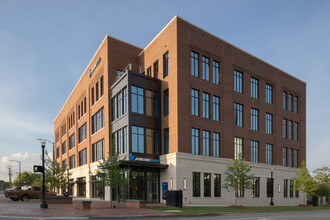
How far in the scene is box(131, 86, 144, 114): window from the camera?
36312 mm

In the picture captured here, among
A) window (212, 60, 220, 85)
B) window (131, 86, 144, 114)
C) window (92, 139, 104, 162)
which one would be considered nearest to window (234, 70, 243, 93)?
window (212, 60, 220, 85)

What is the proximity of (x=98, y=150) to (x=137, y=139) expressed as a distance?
13.3 metres

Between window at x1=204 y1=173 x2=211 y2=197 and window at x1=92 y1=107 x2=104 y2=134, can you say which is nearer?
window at x1=204 y1=173 x2=211 y2=197

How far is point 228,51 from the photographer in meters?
41.4

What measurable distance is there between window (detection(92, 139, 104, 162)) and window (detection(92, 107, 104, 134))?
2.12 m

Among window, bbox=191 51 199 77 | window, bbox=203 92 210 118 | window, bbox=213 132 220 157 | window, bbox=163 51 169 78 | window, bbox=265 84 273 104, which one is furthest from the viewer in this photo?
window, bbox=265 84 273 104

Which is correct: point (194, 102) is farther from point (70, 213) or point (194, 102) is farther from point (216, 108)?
point (70, 213)

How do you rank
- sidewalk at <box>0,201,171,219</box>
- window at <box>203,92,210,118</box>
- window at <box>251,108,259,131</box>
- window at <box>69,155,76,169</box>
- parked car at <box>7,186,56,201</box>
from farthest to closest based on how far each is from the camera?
window at <box>69,155,76,169</box>
window at <box>251,108,259,131</box>
window at <box>203,92,210,118</box>
parked car at <box>7,186,56,201</box>
sidewalk at <box>0,201,171,219</box>

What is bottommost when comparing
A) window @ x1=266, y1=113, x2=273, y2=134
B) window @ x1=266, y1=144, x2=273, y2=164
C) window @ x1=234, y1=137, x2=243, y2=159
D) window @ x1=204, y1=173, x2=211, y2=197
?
window @ x1=204, y1=173, x2=211, y2=197

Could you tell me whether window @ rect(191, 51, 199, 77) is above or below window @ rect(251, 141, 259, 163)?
above

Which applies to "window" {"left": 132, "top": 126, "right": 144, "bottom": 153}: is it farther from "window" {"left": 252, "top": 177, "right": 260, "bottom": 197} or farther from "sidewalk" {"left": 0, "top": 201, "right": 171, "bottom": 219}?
"window" {"left": 252, "top": 177, "right": 260, "bottom": 197}

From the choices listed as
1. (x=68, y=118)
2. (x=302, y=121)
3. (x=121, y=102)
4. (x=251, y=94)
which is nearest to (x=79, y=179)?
(x=68, y=118)

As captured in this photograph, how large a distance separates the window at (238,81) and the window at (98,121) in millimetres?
18757

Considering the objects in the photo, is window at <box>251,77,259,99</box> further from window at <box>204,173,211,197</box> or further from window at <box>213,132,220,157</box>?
window at <box>204,173,211,197</box>
